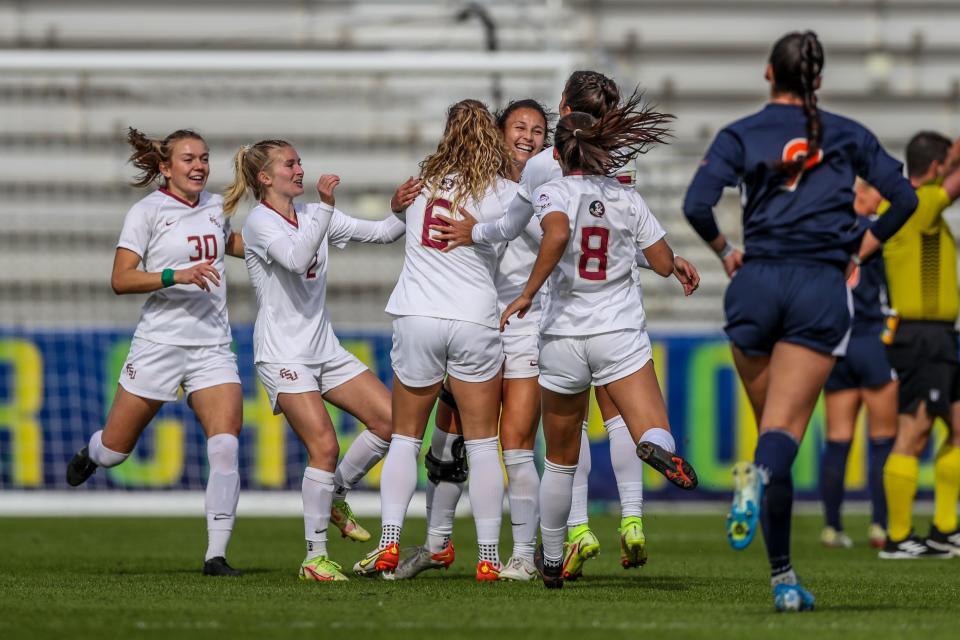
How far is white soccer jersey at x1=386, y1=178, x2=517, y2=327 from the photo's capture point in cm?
677

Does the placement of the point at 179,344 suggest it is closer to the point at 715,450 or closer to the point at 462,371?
the point at 462,371

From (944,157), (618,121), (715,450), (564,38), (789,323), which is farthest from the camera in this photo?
(564,38)

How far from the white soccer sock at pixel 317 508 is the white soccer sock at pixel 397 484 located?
1.27 ft

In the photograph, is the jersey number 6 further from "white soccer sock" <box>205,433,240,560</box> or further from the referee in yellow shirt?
the referee in yellow shirt

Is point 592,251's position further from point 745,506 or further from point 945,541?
point 945,541

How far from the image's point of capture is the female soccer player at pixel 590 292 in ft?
20.5

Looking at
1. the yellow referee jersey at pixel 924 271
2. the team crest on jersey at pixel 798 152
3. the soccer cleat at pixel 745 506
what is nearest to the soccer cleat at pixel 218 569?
the soccer cleat at pixel 745 506

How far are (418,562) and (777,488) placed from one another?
237cm

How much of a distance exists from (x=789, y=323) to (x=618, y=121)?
1403 mm

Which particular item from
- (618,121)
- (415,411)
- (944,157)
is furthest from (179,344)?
(944,157)

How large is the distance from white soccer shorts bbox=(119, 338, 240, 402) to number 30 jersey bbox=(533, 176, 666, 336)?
1998 mm

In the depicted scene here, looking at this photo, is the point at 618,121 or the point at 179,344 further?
the point at 179,344

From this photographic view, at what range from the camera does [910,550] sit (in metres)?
9.14

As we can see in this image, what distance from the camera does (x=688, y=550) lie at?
31.8 feet
